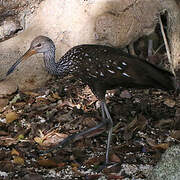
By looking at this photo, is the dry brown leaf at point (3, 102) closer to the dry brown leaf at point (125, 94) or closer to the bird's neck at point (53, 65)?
the bird's neck at point (53, 65)

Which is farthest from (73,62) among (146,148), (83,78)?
(146,148)

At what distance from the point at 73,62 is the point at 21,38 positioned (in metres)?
1.39

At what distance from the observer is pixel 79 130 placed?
5133mm

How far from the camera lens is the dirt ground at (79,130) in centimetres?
437

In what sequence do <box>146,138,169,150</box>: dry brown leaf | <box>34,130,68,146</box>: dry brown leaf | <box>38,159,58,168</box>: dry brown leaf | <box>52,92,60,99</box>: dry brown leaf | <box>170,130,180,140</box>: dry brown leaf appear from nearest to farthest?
<box>38,159,58,168</box>: dry brown leaf → <box>146,138,169,150</box>: dry brown leaf → <box>34,130,68,146</box>: dry brown leaf → <box>170,130,180,140</box>: dry brown leaf → <box>52,92,60,99</box>: dry brown leaf

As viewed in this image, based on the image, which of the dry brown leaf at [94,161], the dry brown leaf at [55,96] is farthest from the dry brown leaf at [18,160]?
the dry brown leaf at [55,96]

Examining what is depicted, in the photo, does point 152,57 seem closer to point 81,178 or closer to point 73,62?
point 73,62

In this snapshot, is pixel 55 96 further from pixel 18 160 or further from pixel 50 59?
pixel 18 160

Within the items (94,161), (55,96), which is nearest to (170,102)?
(55,96)

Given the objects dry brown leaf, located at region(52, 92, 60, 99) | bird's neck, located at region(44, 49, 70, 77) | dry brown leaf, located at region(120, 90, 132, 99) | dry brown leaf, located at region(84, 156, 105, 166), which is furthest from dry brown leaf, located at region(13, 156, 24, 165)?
dry brown leaf, located at region(120, 90, 132, 99)

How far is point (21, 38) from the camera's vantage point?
19.2 ft

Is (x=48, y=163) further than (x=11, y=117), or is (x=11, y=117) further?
(x=11, y=117)

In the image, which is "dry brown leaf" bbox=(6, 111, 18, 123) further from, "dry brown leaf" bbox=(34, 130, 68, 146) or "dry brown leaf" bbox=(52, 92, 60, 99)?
"dry brown leaf" bbox=(52, 92, 60, 99)

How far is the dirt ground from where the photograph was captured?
437 centimetres
